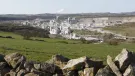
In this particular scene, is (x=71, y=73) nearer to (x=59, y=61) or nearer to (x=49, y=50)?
(x=59, y=61)

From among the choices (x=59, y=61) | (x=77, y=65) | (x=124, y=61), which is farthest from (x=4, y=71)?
(x=124, y=61)

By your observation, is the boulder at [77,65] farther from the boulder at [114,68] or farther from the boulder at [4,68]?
the boulder at [4,68]

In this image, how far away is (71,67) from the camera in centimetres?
1772

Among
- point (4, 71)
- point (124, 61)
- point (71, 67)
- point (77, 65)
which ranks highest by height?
point (124, 61)

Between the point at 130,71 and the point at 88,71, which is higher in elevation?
the point at 130,71

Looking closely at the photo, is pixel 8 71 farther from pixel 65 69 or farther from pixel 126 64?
pixel 126 64

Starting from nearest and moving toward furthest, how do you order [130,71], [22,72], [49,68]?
[130,71] → [22,72] → [49,68]

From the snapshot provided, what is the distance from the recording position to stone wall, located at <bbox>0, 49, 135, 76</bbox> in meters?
16.9

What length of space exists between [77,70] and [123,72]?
2377mm

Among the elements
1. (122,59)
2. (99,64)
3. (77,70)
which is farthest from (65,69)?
(122,59)

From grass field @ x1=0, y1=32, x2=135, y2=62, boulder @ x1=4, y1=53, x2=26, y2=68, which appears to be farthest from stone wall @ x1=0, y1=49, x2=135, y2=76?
grass field @ x1=0, y1=32, x2=135, y2=62

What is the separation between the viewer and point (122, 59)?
17141 millimetres

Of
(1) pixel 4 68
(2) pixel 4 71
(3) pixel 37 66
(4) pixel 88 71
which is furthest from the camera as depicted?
(1) pixel 4 68

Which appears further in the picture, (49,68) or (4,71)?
(4,71)
